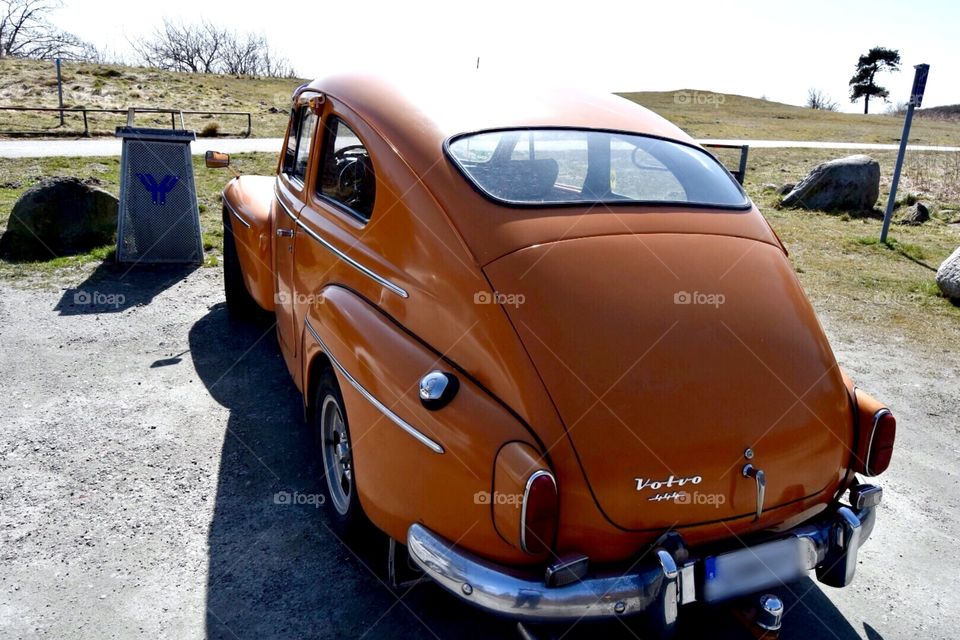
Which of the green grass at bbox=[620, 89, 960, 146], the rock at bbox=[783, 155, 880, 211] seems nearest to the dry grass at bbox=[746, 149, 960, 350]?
the rock at bbox=[783, 155, 880, 211]

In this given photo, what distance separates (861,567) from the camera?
3.30 metres

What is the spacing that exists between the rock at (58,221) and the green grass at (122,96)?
39.6 ft

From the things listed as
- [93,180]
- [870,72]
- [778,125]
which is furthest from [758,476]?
[870,72]

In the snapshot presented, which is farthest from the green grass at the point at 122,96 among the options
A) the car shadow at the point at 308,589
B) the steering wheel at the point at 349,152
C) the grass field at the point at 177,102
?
the car shadow at the point at 308,589

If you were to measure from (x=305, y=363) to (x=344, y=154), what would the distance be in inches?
41.4

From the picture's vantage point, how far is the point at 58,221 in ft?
24.1

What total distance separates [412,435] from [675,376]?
3.05ft

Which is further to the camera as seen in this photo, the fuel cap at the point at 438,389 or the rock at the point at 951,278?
the rock at the point at 951,278

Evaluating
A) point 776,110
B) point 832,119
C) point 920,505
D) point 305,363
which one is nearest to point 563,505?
point 305,363

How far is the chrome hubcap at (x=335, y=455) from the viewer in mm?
3188

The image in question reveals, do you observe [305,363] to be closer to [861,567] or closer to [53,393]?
[53,393]

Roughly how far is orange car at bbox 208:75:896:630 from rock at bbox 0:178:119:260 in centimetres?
532

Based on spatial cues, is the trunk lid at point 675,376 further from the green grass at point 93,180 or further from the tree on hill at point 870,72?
the tree on hill at point 870,72

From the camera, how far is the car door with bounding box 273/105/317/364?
12.9ft
